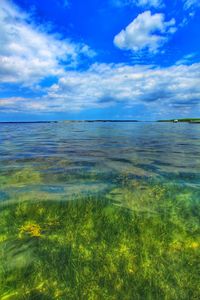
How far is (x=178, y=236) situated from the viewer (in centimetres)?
567

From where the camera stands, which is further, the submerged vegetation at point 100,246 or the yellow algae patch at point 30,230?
the yellow algae patch at point 30,230

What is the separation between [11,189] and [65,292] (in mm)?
5765

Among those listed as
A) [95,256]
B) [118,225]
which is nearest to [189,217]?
[118,225]

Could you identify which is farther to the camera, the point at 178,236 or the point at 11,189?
the point at 11,189

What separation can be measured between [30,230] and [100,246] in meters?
1.93

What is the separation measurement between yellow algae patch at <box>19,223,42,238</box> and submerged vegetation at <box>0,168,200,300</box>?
0.08 ft

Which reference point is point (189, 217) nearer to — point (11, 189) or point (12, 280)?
point (12, 280)

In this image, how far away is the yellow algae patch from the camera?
566 centimetres

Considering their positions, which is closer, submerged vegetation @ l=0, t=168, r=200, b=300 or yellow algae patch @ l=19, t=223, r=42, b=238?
submerged vegetation @ l=0, t=168, r=200, b=300

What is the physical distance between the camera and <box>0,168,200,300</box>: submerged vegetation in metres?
4.16

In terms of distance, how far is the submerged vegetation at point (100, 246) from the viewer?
4156mm

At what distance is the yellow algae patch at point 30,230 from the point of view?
5660 mm

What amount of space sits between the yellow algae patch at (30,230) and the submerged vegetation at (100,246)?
3 centimetres

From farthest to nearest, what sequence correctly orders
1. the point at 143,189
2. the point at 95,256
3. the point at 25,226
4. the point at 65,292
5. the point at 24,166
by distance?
the point at 24,166 → the point at 143,189 → the point at 25,226 → the point at 95,256 → the point at 65,292
